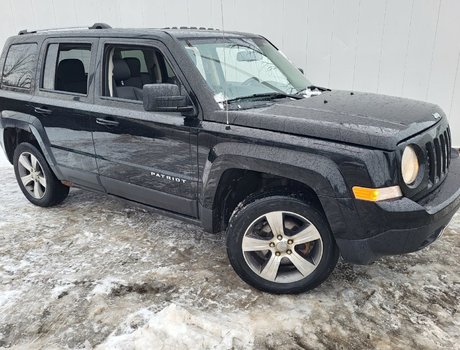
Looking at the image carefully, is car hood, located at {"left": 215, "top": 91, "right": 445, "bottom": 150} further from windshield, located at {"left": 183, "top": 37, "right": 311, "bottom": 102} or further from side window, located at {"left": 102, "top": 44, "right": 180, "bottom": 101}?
side window, located at {"left": 102, "top": 44, "right": 180, "bottom": 101}

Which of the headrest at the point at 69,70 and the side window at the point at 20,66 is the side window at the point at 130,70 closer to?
the headrest at the point at 69,70

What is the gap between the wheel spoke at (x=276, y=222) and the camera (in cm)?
278

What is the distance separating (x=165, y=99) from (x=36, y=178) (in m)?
2.43

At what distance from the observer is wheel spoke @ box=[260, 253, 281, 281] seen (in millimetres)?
2887

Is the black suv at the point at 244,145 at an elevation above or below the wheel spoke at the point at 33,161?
above

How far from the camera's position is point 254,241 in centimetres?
290

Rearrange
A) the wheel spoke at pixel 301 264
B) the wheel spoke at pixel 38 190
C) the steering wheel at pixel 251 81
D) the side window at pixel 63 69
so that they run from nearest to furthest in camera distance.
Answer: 1. the wheel spoke at pixel 301 264
2. the steering wheel at pixel 251 81
3. the side window at pixel 63 69
4. the wheel spoke at pixel 38 190

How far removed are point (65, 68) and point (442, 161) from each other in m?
3.47

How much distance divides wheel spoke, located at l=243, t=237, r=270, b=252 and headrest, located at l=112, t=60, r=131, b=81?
74.6 inches

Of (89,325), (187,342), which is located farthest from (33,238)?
(187,342)

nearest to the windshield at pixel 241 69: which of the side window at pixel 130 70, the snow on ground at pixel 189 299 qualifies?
the side window at pixel 130 70

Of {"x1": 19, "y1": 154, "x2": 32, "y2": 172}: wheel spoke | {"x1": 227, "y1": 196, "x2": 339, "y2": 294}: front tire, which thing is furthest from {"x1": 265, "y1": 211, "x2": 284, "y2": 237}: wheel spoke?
{"x1": 19, "y1": 154, "x2": 32, "y2": 172}: wheel spoke

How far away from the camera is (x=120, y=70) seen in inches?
145

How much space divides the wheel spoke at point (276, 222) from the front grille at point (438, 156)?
3.35ft
